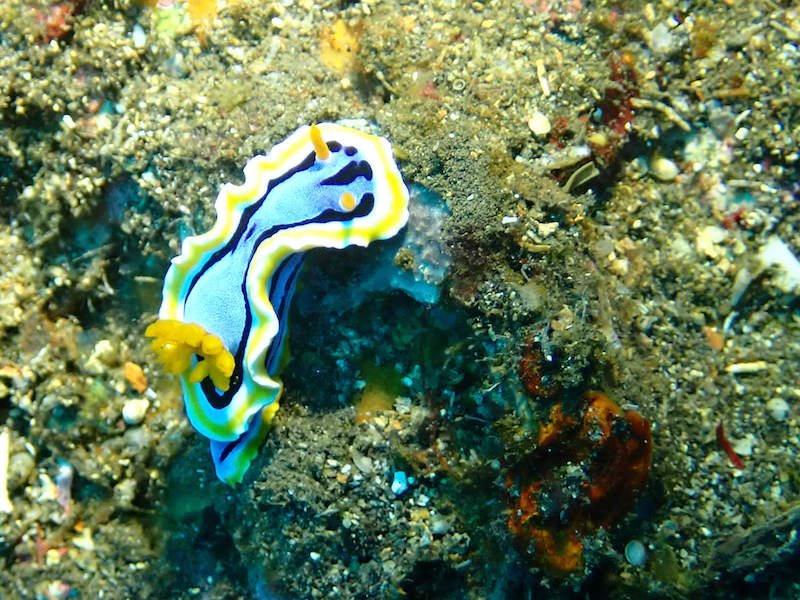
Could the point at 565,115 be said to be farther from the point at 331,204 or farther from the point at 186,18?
the point at 186,18

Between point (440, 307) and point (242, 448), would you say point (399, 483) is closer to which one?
point (242, 448)

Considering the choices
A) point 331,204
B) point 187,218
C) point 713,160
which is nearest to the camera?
point 331,204

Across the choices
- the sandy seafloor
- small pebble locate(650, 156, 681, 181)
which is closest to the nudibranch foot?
the sandy seafloor

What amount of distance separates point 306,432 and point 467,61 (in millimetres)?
2742

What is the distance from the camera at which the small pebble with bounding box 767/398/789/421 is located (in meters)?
4.64

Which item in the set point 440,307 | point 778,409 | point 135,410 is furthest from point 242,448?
point 778,409

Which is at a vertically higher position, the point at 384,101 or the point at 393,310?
the point at 384,101

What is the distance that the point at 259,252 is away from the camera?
369 centimetres

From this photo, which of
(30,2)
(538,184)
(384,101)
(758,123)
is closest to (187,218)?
(384,101)

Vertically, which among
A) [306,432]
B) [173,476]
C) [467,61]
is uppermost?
[467,61]

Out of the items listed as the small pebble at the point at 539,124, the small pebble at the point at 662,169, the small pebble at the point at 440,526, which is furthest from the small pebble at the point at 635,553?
the small pebble at the point at 539,124

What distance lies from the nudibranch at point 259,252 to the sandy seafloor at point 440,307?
0.24m

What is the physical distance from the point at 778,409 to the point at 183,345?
4.28m

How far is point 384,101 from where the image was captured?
4.36 metres
